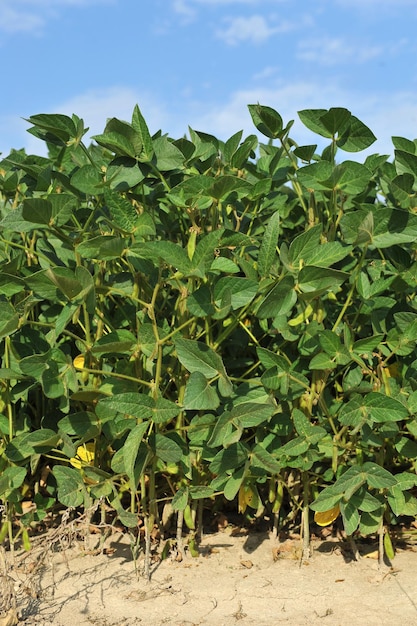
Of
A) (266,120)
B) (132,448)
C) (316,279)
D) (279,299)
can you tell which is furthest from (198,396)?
(266,120)

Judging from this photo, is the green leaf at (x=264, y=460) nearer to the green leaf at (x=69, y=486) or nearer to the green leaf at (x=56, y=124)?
the green leaf at (x=69, y=486)

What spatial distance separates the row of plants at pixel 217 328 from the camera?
2.22 metres

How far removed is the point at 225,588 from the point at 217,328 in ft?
2.87

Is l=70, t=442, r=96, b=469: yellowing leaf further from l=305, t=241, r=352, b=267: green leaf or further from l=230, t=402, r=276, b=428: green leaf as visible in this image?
l=305, t=241, r=352, b=267: green leaf

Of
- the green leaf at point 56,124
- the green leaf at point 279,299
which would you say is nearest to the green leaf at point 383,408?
the green leaf at point 279,299

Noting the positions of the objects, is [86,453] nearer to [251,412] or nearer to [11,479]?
[11,479]

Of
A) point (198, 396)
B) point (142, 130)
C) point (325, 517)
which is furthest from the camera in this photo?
point (325, 517)

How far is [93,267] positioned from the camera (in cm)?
275

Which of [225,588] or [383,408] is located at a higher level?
[383,408]

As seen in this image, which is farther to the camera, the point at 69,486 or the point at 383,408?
the point at 69,486

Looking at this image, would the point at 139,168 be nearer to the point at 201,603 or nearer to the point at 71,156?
the point at 71,156

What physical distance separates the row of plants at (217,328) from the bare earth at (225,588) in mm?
139

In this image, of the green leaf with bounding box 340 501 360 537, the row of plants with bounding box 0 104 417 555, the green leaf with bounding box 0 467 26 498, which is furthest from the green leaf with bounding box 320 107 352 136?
the green leaf with bounding box 0 467 26 498

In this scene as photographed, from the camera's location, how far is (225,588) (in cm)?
246
